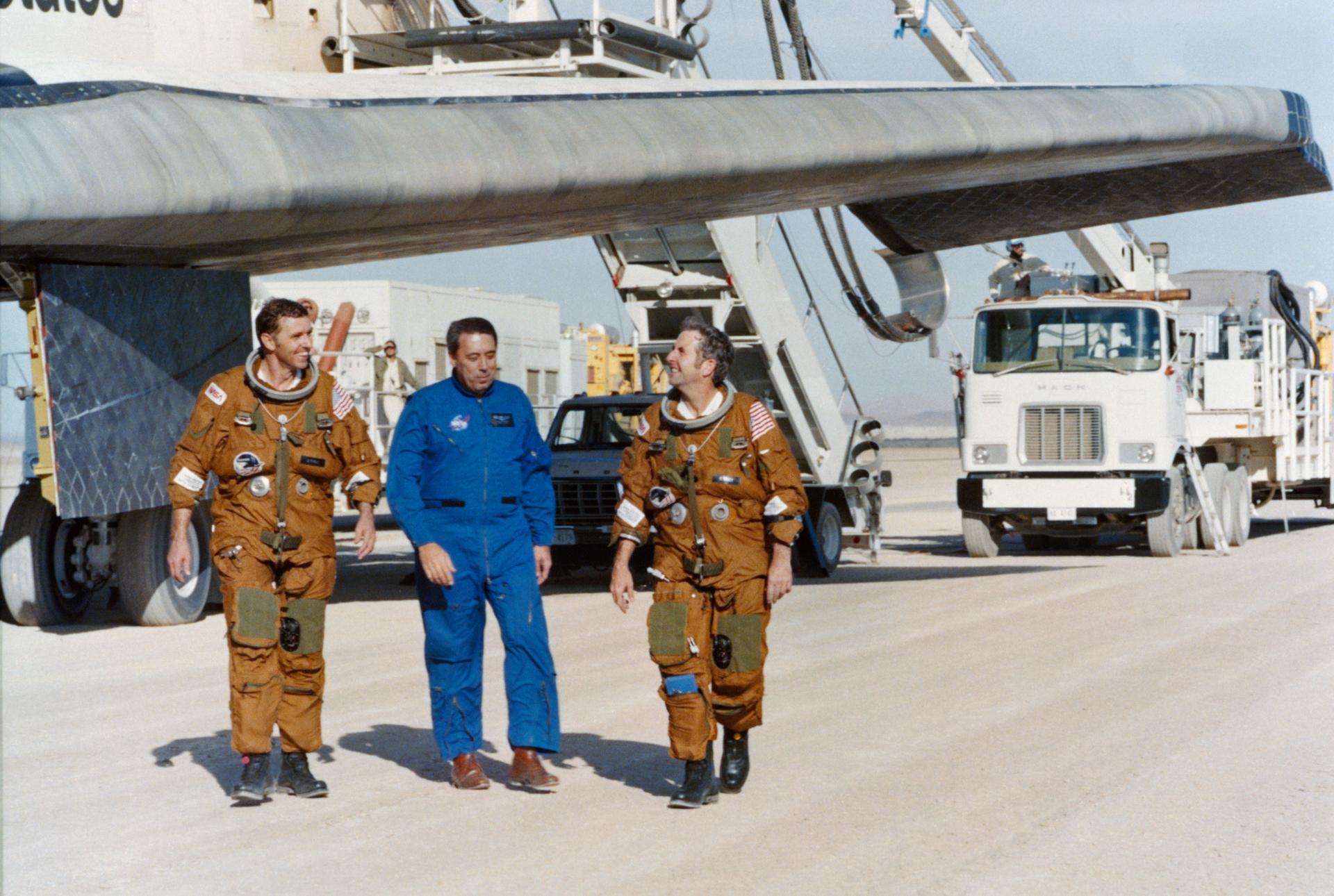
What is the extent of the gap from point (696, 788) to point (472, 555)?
4.56 feet

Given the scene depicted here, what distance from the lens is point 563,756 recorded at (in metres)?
7.65

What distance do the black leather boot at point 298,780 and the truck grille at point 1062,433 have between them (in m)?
13.4

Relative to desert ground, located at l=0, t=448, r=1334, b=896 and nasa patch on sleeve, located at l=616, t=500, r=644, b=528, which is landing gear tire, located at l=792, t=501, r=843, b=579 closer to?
desert ground, located at l=0, t=448, r=1334, b=896

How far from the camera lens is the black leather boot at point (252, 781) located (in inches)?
260

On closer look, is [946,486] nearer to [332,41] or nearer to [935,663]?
[332,41]

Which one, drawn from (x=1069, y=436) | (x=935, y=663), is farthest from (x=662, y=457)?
(x=1069, y=436)

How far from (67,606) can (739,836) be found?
9318 millimetres

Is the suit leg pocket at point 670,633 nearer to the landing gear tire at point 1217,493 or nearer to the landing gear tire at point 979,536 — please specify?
the landing gear tire at point 979,536

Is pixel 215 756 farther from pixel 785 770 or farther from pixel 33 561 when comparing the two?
pixel 33 561

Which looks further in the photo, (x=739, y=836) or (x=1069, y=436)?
(x=1069, y=436)

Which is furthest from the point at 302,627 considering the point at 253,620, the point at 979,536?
the point at 979,536

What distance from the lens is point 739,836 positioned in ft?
19.7

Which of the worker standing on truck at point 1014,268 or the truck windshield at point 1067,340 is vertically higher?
the worker standing on truck at point 1014,268

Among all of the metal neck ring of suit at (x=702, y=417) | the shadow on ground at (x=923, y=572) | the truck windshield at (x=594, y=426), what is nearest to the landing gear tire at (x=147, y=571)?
the truck windshield at (x=594, y=426)
